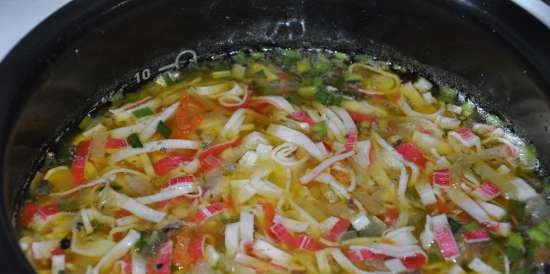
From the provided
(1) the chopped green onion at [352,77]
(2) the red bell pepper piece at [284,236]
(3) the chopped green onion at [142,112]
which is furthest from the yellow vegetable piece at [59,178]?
(1) the chopped green onion at [352,77]

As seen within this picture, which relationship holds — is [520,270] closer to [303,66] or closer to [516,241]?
[516,241]

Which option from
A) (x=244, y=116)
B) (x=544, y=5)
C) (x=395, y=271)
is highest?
(x=544, y=5)

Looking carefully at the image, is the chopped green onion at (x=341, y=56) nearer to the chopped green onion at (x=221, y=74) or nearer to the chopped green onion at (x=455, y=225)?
the chopped green onion at (x=221, y=74)

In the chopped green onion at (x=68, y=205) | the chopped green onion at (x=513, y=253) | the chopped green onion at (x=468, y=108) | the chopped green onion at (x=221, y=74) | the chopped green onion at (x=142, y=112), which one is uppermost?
the chopped green onion at (x=221, y=74)

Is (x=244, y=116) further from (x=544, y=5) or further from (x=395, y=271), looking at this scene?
(x=544, y=5)

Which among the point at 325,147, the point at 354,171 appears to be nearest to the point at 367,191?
the point at 354,171

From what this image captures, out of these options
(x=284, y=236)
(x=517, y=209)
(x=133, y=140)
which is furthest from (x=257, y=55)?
(x=517, y=209)

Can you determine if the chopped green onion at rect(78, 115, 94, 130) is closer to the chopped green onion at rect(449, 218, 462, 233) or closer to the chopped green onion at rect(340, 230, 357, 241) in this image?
the chopped green onion at rect(340, 230, 357, 241)
